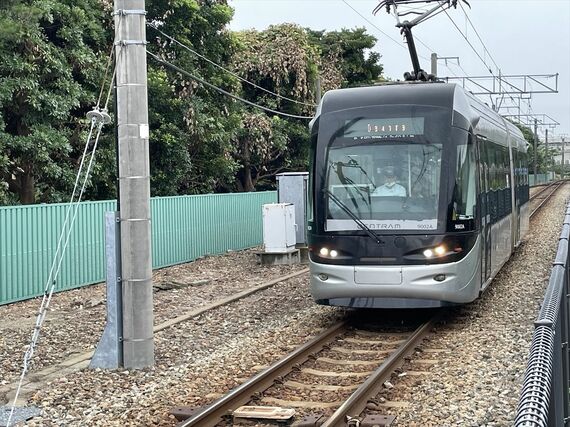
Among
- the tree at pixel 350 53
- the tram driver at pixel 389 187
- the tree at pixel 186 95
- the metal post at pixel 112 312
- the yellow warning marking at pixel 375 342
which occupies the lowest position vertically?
the yellow warning marking at pixel 375 342

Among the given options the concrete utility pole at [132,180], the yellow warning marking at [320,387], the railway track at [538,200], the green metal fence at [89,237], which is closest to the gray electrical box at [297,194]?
the green metal fence at [89,237]

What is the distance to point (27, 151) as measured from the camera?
16359mm

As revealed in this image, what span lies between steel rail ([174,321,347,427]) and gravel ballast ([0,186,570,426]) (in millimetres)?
328

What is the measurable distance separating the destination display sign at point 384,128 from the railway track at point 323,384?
2.64 metres

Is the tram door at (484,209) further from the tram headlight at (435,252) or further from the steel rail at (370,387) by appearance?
the steel rail at (370,387)

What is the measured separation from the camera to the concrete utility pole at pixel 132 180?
833cm

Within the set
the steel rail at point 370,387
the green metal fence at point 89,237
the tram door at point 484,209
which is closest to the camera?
the steel rail at point 370,387

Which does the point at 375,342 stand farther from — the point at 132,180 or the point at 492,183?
the point at 492,183

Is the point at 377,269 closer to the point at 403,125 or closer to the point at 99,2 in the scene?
the point at 403,125

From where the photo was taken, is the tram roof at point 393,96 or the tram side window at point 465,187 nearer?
the tram side window at point 465,187

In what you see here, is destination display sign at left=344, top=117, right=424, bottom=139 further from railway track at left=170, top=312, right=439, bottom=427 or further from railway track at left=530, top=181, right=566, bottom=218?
railway track at left=530, top=181, right=566, bottom=218

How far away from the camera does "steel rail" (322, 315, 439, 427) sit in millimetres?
6285

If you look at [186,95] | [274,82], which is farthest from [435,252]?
[274,82]

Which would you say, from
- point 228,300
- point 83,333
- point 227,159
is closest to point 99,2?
point 227,159
